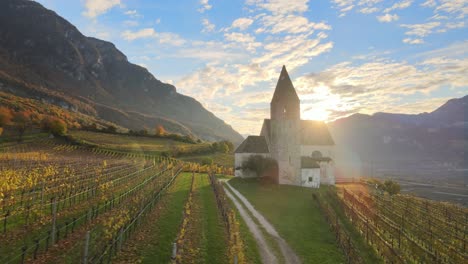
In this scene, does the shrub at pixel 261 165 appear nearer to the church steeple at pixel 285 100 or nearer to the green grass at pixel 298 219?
the green grass at pixel 298 219

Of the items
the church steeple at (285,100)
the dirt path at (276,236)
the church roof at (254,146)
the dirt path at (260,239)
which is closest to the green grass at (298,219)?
the dirt path at (276,236)

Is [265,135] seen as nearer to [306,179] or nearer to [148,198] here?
[306,179]

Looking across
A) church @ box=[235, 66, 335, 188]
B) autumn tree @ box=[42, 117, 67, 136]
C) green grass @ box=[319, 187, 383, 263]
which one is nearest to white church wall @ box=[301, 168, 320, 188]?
church @ box=[235, 66, 335, 188]

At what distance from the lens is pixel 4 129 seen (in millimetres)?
75812

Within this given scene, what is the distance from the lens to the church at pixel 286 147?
4356 centimetres

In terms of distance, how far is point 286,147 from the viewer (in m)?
43.8

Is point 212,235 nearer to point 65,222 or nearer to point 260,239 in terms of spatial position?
point 260,239

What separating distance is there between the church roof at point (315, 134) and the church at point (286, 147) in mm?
2929

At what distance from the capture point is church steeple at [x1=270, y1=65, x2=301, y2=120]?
44594 mm

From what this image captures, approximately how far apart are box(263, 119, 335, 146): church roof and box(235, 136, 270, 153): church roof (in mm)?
7870

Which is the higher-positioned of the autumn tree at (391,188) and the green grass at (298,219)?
the green grass at (298,219)

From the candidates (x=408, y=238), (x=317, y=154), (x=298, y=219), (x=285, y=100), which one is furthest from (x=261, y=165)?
(x=408, y=238)

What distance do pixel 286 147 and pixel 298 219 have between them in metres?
21.4

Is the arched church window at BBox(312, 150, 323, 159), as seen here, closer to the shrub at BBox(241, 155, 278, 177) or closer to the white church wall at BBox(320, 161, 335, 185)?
the white church wall at BBox(320, 161, 335, 185)
